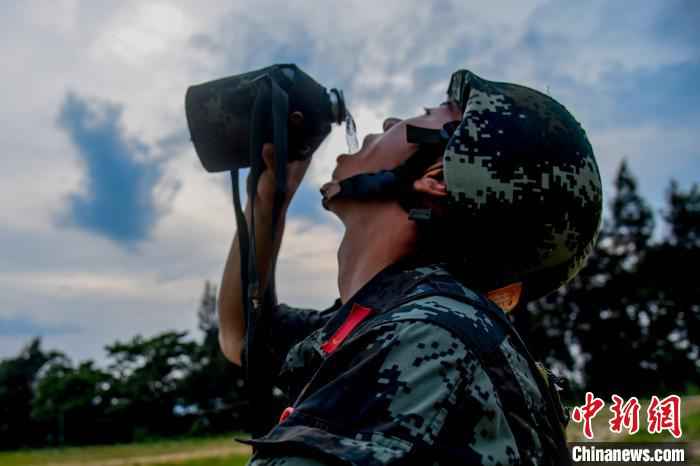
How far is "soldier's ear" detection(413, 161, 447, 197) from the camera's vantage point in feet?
6.64

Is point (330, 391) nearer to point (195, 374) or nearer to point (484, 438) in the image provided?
point (484, 438)

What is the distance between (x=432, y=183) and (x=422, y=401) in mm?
768

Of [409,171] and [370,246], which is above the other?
[409,171]

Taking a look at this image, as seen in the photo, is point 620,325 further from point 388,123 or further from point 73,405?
point 388,123

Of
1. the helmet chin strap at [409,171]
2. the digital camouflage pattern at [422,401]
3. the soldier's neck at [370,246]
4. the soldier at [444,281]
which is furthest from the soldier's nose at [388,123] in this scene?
the digital camouflage pattern at [422,401]

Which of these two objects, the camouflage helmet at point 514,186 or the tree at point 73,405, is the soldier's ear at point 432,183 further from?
the tree at point 73,405

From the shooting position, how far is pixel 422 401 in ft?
4.61

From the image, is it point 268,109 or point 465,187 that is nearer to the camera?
point 465,187

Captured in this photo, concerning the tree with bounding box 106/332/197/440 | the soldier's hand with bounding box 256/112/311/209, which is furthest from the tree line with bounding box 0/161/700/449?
the soldier's hand with bounding box 256/112/311/209

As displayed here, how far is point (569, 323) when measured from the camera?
46812 mm

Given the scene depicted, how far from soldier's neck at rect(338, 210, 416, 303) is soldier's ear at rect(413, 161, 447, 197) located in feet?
0.29

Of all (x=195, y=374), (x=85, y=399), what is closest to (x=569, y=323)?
(x=195, y=374)

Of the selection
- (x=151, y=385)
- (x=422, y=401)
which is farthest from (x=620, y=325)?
(x=422, y=401)

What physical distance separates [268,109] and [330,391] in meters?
1.25
